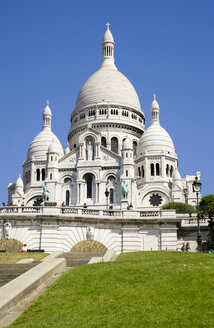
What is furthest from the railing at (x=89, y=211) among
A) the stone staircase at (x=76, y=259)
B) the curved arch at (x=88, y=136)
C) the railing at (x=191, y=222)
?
the curved arch at (x=88, y=136)

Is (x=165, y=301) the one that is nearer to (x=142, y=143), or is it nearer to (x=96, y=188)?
(x=96, y=188)

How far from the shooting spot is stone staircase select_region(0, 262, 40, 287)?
55.9 ft

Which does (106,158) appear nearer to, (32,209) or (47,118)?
(47,118)

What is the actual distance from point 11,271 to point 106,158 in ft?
195

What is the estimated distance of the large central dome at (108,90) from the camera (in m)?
98.6

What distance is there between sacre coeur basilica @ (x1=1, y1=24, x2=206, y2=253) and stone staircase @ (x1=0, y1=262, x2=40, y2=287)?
13.0 metres

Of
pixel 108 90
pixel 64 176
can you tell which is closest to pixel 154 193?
pixel 64 176

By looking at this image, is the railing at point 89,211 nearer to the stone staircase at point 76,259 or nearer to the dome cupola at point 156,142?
the stone staircase at point 76,259

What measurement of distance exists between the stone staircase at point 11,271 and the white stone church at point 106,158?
47.3 meters

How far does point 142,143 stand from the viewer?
292ft

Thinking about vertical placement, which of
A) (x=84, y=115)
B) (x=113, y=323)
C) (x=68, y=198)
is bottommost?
(x=113, y=323)

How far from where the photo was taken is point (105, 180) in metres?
75.6

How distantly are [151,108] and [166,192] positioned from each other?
2431cm

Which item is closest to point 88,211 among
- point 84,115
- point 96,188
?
point 96,188
